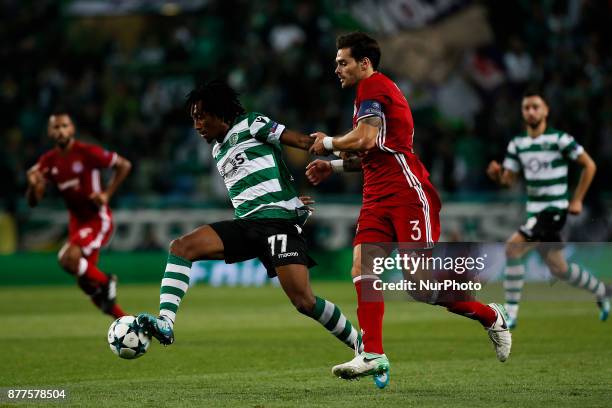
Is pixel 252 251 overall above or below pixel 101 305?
above

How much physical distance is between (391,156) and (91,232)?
581cm

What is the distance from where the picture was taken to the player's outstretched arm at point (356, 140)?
7.00 metres

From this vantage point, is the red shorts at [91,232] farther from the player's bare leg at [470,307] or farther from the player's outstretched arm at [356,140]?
the player's outstretched arm at [356,140]

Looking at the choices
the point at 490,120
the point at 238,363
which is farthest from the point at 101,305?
the point at 490,120

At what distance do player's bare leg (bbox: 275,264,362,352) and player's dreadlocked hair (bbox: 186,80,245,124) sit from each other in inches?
44.1

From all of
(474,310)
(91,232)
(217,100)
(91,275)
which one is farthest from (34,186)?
(474,310)

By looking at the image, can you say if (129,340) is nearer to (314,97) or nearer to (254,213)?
(254,213)

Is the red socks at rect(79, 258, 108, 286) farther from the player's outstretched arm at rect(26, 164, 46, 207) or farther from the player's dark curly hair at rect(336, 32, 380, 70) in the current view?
the player's dark curly hair at rect(336, 32, 380, 70)

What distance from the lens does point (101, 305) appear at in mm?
12031

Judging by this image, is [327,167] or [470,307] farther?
[470,307]

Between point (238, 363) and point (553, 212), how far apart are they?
420cm

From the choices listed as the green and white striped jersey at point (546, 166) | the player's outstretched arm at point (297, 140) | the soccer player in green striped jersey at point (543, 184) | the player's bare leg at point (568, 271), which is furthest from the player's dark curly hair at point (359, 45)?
the player's bare leg at point (568, 271)

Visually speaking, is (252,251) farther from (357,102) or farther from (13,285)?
(13,285)

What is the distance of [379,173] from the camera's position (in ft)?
24.3
